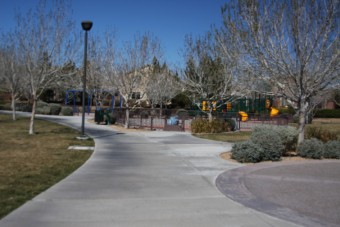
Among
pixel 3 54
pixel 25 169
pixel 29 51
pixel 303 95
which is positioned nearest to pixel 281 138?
pixel 303 95

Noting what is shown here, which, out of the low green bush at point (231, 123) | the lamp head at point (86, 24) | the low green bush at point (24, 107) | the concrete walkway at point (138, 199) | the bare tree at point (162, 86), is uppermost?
the lamp head at point (86, 24)

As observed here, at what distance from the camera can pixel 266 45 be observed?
12680 millimetres

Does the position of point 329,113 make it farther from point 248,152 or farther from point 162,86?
point 248,152

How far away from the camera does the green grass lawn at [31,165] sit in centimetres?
691

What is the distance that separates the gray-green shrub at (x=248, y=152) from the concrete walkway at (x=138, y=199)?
49 centimetres

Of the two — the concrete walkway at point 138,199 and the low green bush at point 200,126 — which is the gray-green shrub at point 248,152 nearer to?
the concrete walkway at point 138,199

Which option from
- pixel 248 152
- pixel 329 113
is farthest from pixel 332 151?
pixel 329 113

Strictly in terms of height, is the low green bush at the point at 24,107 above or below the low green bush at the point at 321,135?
above

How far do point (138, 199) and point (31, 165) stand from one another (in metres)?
4.53

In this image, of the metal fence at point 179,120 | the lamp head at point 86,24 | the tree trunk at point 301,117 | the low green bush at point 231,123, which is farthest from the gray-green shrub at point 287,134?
the metal fence at point 179,120

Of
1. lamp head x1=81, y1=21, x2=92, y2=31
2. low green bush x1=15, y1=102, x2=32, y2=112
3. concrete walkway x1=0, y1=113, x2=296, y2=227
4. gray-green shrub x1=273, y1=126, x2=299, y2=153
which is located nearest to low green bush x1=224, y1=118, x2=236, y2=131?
gray-green shrub x1=273, y1=126, x2=299, y2=153

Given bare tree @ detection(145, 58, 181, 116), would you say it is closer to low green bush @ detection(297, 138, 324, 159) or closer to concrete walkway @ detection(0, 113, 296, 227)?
low green bush @ detection(297, 138, 324, 159)

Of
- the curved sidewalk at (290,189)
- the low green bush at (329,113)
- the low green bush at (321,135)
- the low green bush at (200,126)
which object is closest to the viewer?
the curved sidewalk at (290,189)

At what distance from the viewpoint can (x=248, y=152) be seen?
11250 millimetres
